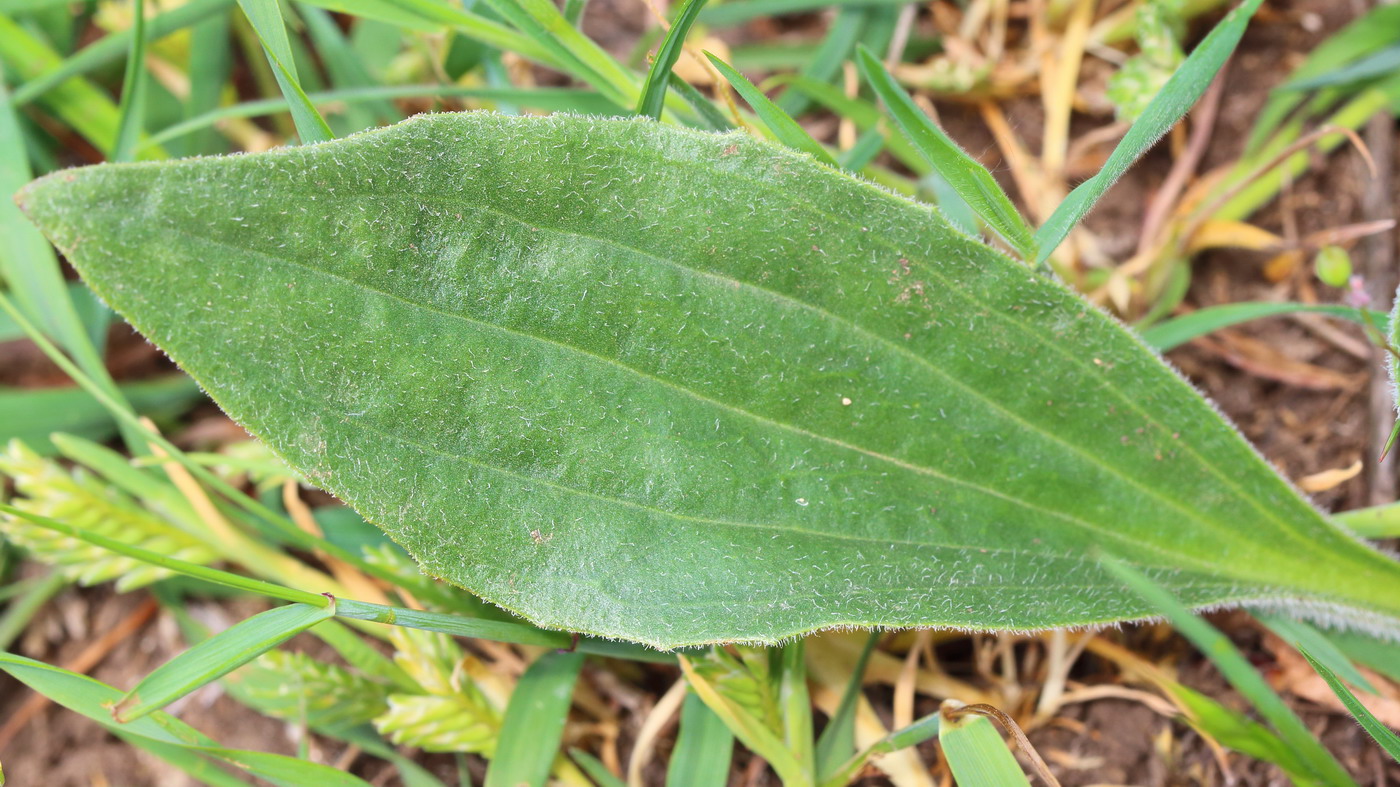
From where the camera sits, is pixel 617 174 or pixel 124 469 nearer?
pixel 617 174

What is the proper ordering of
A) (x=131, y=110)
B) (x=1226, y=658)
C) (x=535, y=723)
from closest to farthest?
1. (x=1226, y=658)
2. (x=535, y=723)
3. (x=131, y=110)

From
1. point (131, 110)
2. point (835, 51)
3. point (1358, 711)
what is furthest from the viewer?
point (835, 51)

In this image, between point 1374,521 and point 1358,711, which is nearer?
point 1358,711

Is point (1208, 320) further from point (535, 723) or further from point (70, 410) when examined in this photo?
point (70, 410)

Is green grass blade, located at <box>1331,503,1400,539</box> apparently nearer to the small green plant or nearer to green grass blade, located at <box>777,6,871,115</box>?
the small green plant

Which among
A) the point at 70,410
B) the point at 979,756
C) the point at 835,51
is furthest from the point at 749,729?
the point at 70,410

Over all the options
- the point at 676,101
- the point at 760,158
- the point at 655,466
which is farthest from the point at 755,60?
the point at 655,466

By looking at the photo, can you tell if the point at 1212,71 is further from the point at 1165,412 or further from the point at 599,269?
the point at 599,269
